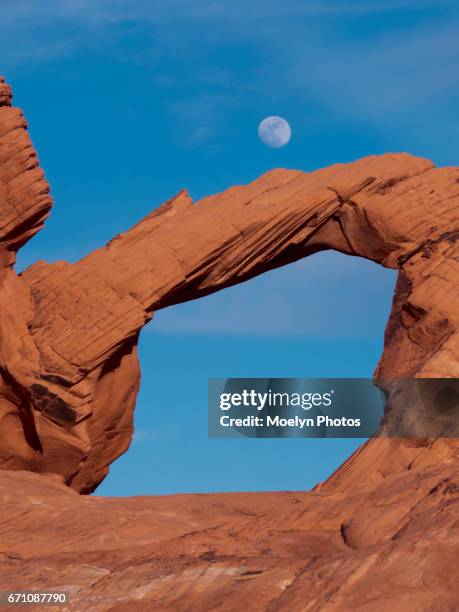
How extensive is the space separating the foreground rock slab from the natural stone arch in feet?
12.8

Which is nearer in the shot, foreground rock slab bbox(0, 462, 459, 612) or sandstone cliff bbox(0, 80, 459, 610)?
foreground rock slab bbox(0, 462, 459, 612)

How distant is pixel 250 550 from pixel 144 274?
27.9 ft

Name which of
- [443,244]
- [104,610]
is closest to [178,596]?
[104,610]

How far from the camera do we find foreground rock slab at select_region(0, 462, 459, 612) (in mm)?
10219

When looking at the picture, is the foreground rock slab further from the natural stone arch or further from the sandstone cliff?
the natural stone arch

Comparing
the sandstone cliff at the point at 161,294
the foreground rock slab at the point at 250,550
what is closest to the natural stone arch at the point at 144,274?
the sandstone cliff at the point at 161,294

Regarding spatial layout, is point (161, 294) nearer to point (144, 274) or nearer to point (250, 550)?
point (144, 274)

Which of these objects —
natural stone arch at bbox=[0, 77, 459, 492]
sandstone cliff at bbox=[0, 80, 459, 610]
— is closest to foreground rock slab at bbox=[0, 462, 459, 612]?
sandstone cliff at bbox=[0, 80, 459, 610]

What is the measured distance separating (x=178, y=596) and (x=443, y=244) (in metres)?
10.6

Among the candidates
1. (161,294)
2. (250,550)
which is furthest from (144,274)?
(250,550)

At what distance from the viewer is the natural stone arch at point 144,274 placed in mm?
19797

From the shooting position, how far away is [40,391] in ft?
65.0

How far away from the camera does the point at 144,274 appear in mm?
20094

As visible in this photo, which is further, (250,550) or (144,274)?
(144,274)
